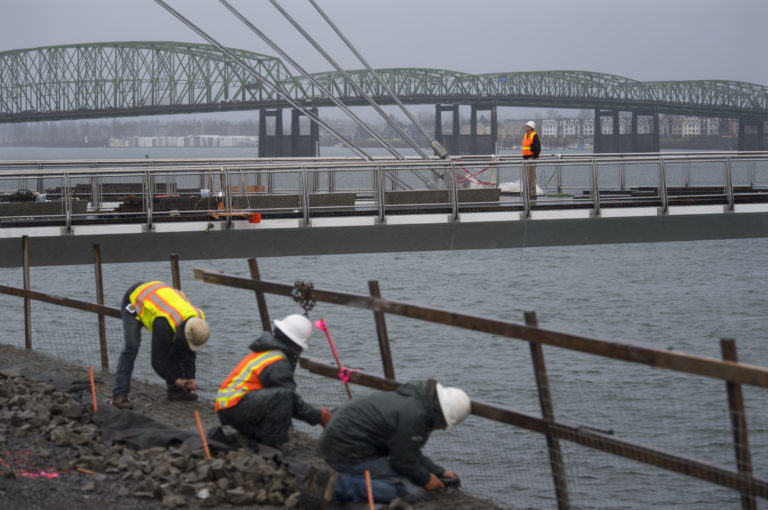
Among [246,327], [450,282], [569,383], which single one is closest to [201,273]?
[569,383]

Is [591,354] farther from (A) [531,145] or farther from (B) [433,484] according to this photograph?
(A) [531,145]

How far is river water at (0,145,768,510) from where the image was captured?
15406 mm

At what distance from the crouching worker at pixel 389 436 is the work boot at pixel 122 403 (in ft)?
11.3

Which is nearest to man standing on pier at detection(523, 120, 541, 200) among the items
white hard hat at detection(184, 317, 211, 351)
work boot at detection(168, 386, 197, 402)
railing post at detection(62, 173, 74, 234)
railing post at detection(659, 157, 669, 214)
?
railing post at detection(659, 157, 669, 214)

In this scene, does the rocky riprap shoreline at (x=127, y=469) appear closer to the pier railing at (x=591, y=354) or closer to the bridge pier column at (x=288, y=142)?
the pier railing at (x=591, y=354)

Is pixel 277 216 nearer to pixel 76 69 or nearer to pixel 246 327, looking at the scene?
pixel 246 327

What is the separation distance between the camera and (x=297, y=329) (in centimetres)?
768

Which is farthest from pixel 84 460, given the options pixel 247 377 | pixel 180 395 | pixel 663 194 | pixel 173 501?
pixel 663 194

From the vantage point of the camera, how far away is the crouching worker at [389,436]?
6520 mm

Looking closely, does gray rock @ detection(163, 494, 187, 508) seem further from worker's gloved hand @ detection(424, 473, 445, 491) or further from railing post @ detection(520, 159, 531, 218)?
railing post @ detection(520, 159, 531, 218)

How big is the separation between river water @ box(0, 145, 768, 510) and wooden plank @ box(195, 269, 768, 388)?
1.73 metres

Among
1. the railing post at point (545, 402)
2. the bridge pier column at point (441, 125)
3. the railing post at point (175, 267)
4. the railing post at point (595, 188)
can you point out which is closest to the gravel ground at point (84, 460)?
the railing post at point (545, 402)

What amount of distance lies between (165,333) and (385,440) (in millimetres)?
3283

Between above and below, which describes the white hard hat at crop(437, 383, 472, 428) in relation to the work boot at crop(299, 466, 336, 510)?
above
